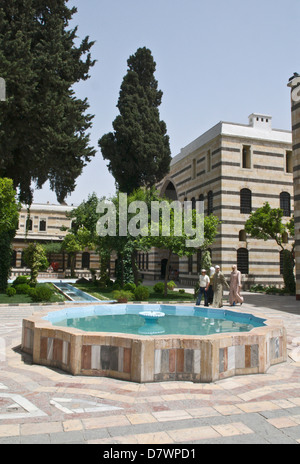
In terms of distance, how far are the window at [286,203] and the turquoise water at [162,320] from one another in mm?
18104

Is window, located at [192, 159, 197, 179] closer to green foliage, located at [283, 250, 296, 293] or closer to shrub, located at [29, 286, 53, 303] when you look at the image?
green foliage, located at [283, 250, 296, 293]

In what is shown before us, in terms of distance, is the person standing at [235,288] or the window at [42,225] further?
the window at [42,225]

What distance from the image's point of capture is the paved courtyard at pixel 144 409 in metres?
4.06

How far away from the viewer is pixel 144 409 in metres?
4.87

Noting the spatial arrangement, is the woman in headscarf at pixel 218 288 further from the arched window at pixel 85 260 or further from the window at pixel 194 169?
the arched window at pixel 85 260

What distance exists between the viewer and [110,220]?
2367 centimetres

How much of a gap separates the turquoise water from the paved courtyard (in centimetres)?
261

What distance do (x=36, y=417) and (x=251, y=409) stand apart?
108 inches

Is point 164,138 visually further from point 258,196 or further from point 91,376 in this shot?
point 91,376

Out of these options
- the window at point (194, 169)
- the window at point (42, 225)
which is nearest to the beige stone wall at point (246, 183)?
the window at point (194, 169)

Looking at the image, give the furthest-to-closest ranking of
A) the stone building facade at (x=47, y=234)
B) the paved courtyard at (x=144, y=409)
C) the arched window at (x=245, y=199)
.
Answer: the stone building facade at (x=47, y=234)
the arched window at (x=245, y=199)
the paved courtyard at (x=144, y=409)

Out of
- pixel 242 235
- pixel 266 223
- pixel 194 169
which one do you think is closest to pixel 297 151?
pixel 266 223

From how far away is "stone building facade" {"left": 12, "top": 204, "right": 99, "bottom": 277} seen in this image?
157 ft

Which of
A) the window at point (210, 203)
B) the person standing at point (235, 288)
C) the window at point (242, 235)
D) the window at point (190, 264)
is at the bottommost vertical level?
the person standing at point (235, 288)
